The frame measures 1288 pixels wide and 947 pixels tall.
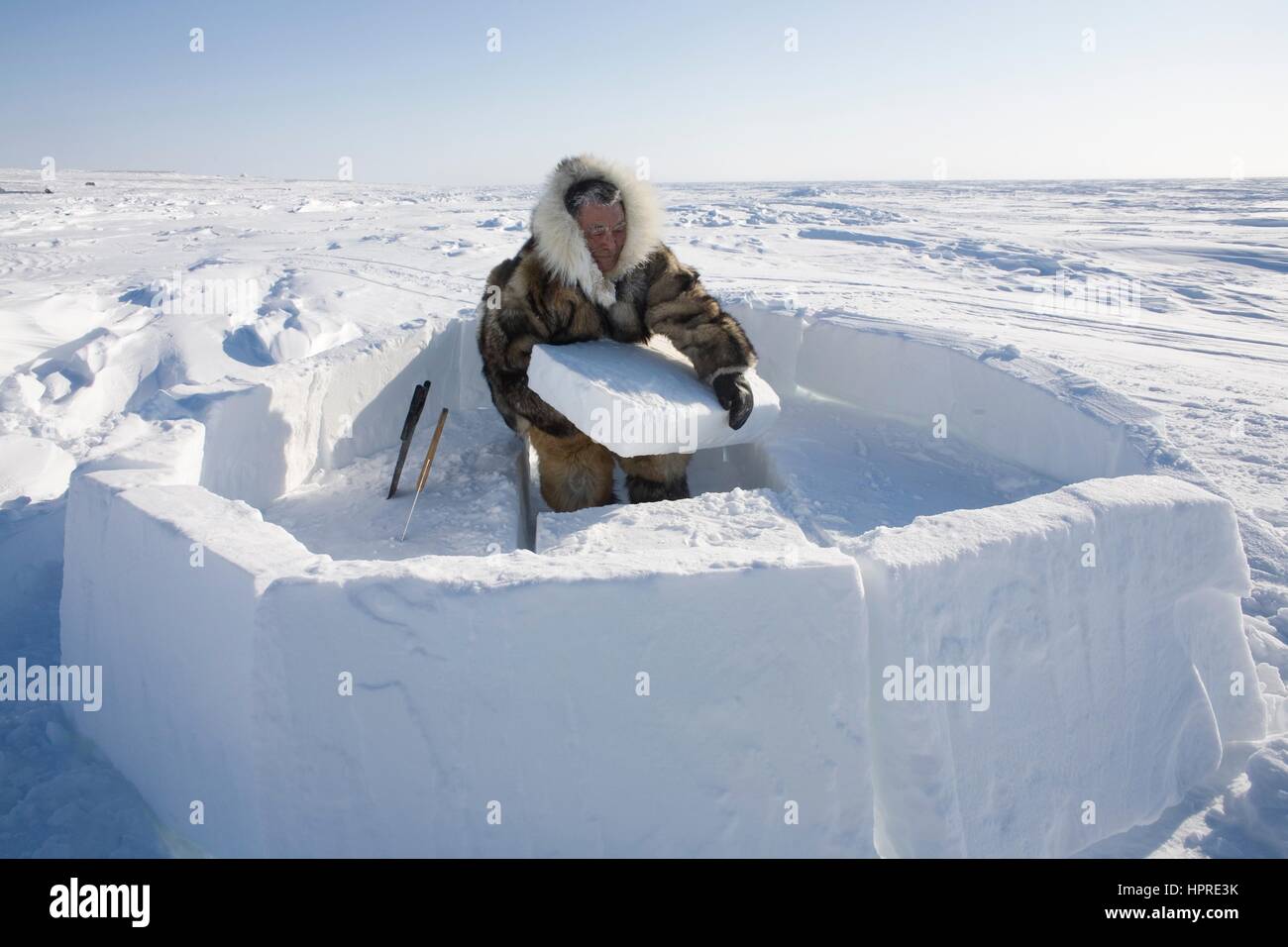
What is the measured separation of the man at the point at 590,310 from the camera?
285 cm

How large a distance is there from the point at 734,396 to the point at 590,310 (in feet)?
2.40

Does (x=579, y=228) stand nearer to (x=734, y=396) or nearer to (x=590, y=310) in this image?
(x=590, y=310)

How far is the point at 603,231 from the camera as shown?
289cm

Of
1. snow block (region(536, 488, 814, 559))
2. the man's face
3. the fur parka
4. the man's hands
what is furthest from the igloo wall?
the man's face

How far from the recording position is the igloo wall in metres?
1.40

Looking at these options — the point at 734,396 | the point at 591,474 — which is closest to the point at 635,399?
the point at 734,396

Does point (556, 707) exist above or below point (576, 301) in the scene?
below

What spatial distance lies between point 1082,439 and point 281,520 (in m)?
2.75

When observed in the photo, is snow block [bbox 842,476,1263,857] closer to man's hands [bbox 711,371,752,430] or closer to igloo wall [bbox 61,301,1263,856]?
igloo wall [bbox 61,301,1263,856]

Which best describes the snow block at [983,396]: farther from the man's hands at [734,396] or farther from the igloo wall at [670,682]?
the man's hands at [734,396]

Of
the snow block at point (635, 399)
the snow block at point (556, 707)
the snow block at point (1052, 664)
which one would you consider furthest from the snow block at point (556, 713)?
the snow block at point (635, 399)

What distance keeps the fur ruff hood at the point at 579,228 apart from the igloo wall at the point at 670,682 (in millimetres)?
1526

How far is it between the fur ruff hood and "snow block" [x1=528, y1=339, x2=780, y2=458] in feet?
0.82
